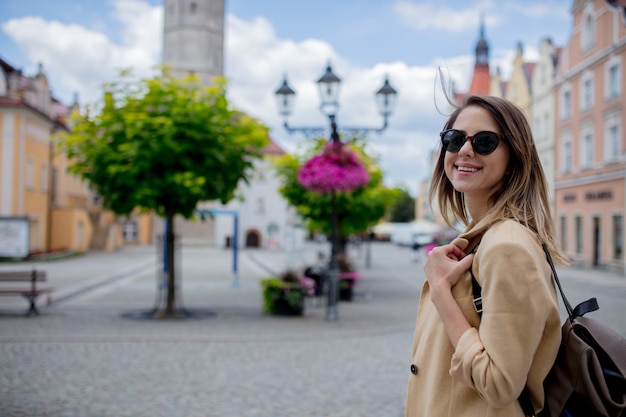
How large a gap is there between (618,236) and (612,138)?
903cm

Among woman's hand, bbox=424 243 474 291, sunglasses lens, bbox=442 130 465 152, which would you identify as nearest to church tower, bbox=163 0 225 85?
sunglasses lens, bbox=442 130 465 152

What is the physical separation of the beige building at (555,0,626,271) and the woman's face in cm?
1299

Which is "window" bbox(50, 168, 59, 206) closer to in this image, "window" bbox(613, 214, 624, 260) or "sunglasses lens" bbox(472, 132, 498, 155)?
"window" bbox(613, 214, 624, 260)

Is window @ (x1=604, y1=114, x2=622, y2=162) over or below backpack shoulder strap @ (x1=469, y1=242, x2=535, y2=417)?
over

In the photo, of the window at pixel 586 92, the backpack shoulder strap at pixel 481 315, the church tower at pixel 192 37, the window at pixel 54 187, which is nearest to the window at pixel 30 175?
the window at pixel 54 187

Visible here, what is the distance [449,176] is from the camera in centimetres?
200

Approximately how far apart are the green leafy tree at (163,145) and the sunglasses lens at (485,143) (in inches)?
435

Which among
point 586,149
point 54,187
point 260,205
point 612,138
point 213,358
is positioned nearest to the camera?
point 213,358

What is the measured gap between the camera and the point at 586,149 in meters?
19.8

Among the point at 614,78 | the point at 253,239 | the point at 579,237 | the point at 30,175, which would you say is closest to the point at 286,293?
the point at 614,78

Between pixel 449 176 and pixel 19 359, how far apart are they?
8.49 meters

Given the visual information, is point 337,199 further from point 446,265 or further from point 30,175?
point 30,175

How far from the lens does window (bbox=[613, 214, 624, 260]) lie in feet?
75.2

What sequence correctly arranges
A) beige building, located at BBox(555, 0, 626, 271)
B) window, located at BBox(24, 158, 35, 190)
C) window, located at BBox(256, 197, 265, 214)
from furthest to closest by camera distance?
window, located at BBox(256, 197, 265, 214)
window, located at BBox(24, 158, 35, 190)
beige building, located at BBox(555, 0, 626, 271)
